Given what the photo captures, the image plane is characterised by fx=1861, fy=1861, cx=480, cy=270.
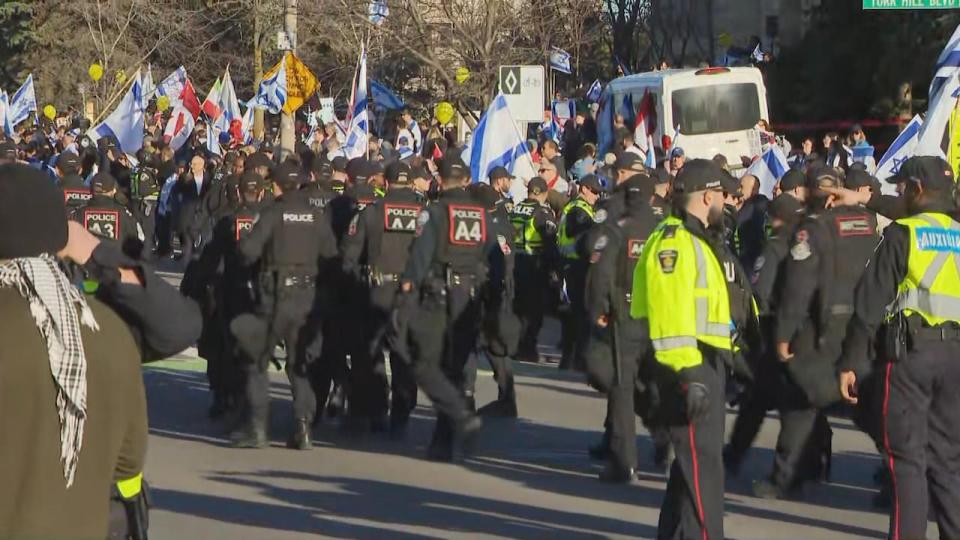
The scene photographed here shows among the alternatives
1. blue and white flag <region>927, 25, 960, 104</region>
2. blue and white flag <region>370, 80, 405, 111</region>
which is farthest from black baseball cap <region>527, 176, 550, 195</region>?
blue and white flag <region>370, 80, 405, 111</region>

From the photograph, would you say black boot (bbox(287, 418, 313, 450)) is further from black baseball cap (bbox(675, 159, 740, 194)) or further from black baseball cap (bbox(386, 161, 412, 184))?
black baseball cap (bbox(675, 159, 740, 194))

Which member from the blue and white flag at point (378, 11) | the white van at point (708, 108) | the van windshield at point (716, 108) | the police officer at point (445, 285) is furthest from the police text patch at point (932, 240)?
the blue and white flag at point (378, 11)

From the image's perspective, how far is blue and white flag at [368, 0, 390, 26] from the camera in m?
34.4

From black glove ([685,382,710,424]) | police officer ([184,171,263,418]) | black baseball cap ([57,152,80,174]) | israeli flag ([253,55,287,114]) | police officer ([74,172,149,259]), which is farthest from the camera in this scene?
israeli flag ([253,55,287,114])

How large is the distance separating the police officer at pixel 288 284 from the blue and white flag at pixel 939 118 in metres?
5.46

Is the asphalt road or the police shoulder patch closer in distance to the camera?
the police shoulder patch

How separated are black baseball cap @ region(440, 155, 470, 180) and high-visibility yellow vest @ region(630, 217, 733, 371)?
14.6ft

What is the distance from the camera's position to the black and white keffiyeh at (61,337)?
392cm

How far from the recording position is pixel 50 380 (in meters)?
3.93

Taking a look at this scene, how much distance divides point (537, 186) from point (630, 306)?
5695mm

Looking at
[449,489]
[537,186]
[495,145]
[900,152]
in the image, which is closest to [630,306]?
[449,489]

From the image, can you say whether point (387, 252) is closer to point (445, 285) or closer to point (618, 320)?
point (445, 285)

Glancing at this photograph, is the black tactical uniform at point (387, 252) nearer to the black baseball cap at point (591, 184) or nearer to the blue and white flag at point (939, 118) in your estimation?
the black baseball cap at point (591, 184)

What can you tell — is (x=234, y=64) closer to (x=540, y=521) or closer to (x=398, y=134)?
(x=398, y=134)
